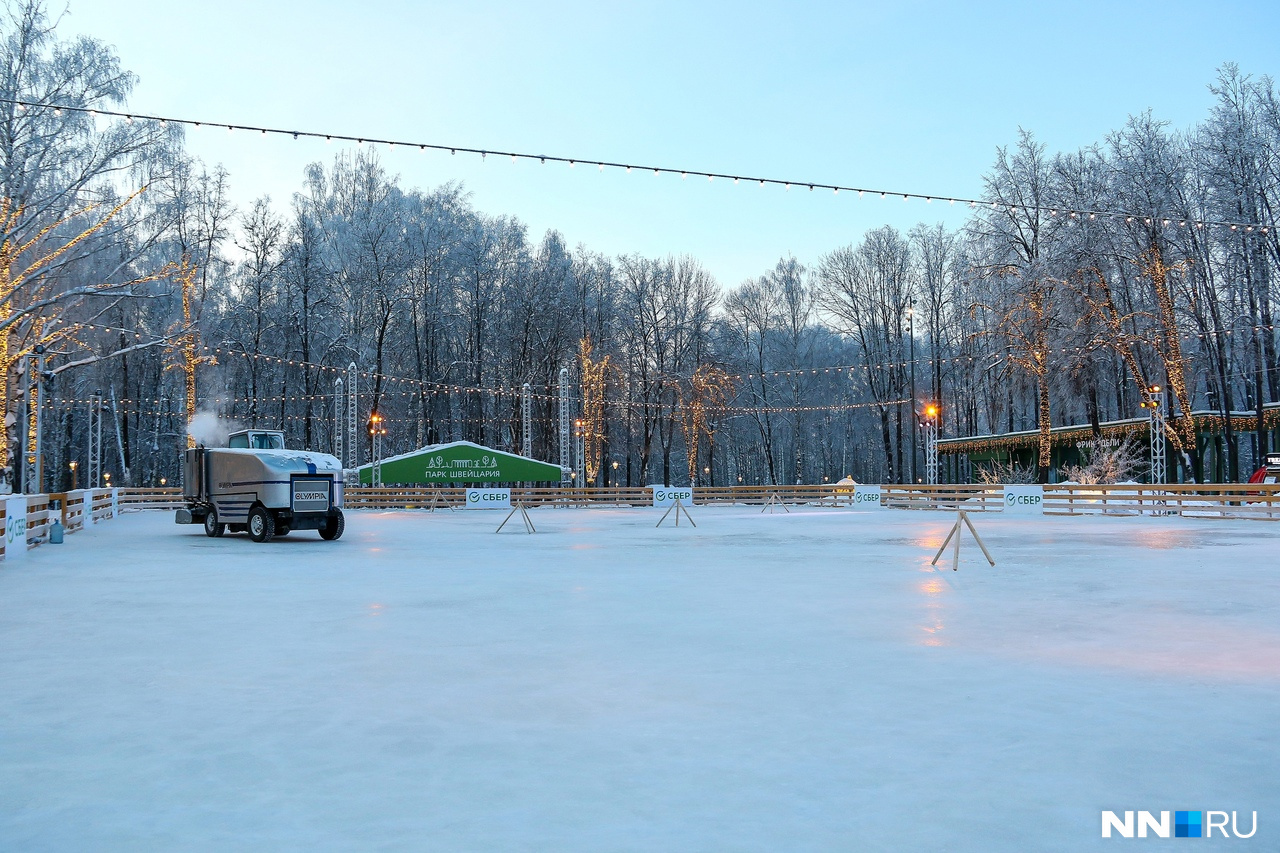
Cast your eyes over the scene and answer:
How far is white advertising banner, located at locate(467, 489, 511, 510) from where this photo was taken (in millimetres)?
40812

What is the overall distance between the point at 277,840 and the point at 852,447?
74.3m

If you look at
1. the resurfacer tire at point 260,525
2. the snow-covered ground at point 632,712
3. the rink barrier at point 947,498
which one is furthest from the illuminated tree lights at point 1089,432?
the resurfacer tire at point 260,525

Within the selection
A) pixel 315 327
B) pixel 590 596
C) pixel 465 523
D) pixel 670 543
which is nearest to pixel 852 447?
pixel 315 327

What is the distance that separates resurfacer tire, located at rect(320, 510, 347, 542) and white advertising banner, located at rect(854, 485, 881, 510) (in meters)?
27.7

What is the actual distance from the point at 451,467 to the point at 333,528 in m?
22.3

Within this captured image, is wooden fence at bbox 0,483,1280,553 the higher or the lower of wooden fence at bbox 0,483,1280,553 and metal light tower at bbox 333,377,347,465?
the lower

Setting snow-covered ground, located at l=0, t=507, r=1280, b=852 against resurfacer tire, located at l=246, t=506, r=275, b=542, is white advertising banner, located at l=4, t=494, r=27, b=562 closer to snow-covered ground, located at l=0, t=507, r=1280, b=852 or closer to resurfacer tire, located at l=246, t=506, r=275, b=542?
resurfacer tire, located at l=246, t=506, r=275, b=542

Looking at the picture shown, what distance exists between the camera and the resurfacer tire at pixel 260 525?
22.7m

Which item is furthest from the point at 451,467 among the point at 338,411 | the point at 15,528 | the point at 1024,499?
the point at 15,528

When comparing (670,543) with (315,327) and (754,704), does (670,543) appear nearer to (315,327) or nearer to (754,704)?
(754,704)

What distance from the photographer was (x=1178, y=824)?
4.16 meters

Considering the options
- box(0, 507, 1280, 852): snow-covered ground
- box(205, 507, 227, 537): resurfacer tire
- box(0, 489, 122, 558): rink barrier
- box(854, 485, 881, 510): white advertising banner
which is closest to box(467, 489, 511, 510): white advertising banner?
box(0, 489, 122, 558): rink barrier

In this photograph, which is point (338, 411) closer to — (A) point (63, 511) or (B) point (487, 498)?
(B) point (487, 498)

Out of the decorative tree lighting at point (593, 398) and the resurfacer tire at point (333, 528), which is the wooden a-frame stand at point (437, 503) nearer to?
the decorative tree lighting at point (593, 398)
